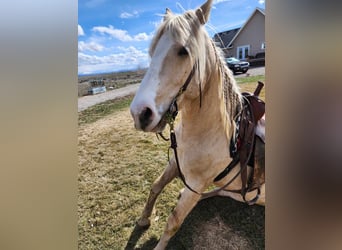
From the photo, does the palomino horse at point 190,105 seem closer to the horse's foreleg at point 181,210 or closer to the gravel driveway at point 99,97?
the horse's foreleg at point 181,210

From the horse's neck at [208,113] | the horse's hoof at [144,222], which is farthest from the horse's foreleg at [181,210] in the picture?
the horse's neck at [208,113]

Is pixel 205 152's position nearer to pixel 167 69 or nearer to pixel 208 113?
pixel 208 113

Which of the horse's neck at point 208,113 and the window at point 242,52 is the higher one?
the window at point 242,52

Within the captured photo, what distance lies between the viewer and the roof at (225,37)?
3.15ft

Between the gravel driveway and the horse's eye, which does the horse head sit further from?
the gravel driveway

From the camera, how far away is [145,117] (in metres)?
0.76

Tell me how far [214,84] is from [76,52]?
0.73 metres

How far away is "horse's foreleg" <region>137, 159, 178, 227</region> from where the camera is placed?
1137 millimetres

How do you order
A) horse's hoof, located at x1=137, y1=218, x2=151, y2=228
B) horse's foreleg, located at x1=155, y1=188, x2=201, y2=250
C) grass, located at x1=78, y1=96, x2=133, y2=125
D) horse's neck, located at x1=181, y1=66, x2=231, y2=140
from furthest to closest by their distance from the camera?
grass, located at x1=78, y1=96, x2=133, y2=125, horse's hoof, located at x1=137, y1=218, x2=151, y2=228, horse's foreleg, located at x1=155, y1=188, x2=201, y2=250, horse's neck, located at x1=181, y1=66, x2=231, y2=140

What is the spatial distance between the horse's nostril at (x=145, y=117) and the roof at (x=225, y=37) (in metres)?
0.40

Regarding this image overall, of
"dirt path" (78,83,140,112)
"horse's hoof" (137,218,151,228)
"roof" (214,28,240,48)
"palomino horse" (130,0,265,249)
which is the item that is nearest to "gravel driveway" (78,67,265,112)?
"dirt path" (78,83,140,112)

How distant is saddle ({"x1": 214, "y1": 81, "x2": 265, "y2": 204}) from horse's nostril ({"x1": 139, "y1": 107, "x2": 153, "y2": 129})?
0.37 metres
